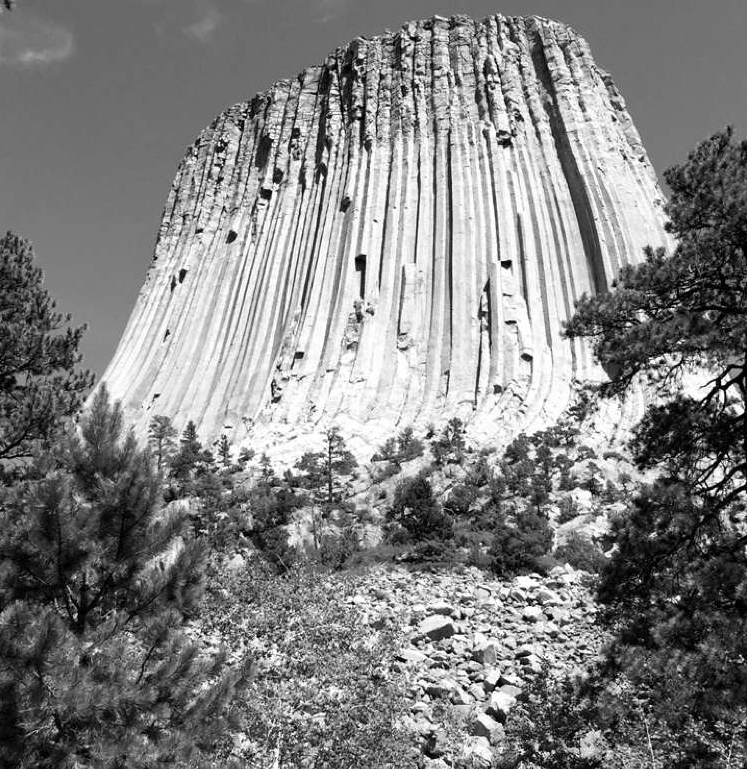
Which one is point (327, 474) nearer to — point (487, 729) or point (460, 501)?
point (460, 501)

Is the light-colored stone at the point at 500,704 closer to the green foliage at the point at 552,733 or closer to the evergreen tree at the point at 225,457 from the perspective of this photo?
the green foliage at the point at 552,733

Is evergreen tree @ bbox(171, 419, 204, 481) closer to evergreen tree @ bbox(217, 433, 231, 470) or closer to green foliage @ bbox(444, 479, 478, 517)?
evergreen tree @ bbox(217, 433, 231, 470)

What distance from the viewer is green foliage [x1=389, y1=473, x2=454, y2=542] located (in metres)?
17.8

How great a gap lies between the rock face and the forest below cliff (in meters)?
17.6

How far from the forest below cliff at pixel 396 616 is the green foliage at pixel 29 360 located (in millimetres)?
35

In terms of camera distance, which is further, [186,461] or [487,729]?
[186,461]

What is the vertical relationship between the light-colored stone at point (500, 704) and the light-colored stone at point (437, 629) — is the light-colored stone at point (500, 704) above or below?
below

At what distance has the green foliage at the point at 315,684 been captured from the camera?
292 inches

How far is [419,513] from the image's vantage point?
60.6ft

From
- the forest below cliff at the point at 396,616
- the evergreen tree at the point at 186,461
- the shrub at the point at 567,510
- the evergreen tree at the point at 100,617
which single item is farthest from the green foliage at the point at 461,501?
the evergreen tree at the point at 100,617

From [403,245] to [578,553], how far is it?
75.4 feet

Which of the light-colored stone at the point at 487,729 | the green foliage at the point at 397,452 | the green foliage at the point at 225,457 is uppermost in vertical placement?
the green foliage at the point at 397,452

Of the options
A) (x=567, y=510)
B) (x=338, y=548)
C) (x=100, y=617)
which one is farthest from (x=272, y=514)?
(x=100, y=617)

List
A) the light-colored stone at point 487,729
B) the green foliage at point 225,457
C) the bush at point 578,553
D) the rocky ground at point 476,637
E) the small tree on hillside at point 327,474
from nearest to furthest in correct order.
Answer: the light-colored stone at point 487,729 → the rocky ground at point 476,637 → the bush at point 578,553 → the small tree on hillside at point 327,474 → the green foliage at point 225,457
